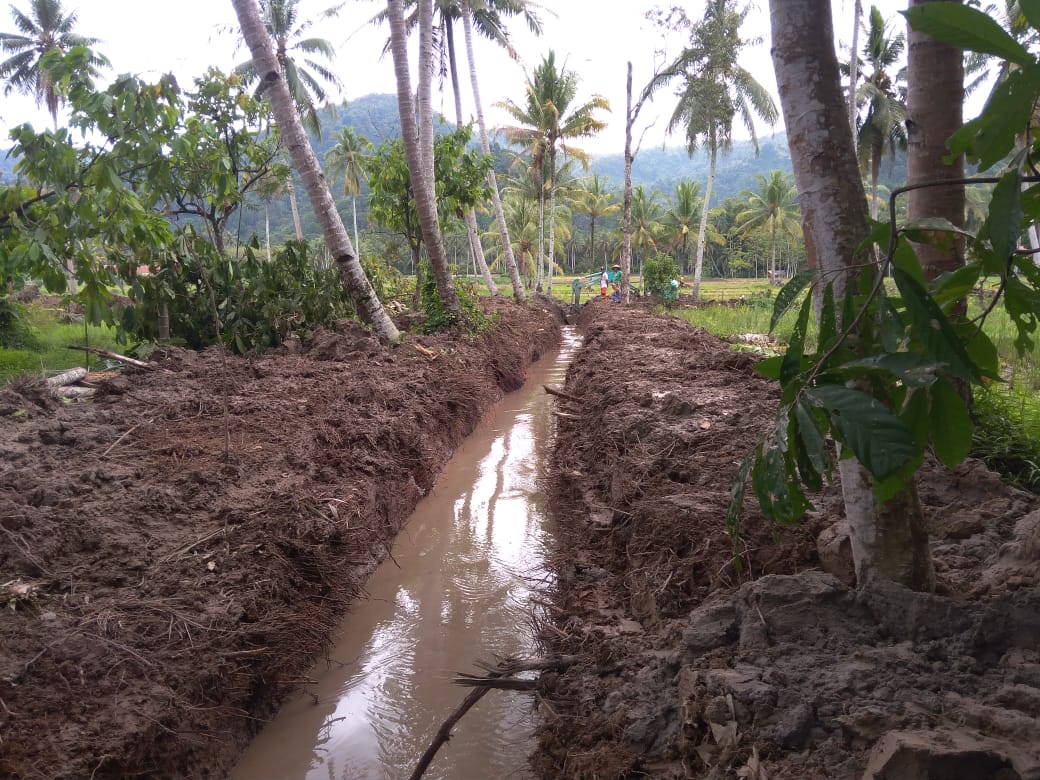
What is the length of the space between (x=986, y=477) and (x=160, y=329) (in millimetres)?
8210

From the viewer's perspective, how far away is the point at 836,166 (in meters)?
2.04

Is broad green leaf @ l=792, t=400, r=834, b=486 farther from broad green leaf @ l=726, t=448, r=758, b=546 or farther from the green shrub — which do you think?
the green shrub

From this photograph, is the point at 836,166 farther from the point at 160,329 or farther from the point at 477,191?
the point at 477,191

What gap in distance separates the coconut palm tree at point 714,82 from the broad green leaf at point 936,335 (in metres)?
19.3

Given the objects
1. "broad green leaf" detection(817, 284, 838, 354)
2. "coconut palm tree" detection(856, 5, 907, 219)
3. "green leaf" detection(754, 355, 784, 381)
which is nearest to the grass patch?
"green leaf" detection(754, 355, 784, 381)

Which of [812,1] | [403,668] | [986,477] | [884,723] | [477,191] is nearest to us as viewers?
[884,723]

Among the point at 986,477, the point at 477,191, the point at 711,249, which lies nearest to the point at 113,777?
the point at 986,477

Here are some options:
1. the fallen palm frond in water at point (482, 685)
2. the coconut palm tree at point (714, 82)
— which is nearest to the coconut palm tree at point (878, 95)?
the coconut palm tree at point (714, 82)

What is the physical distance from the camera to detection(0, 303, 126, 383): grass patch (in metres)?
7.72

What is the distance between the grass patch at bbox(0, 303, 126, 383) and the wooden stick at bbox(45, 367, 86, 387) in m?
0.13

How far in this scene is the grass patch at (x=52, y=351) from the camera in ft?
25.3

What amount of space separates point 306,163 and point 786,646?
708cm

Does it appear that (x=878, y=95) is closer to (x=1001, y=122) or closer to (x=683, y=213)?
(x=683, y=213)

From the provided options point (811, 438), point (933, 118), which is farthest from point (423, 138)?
point (811, 438)
